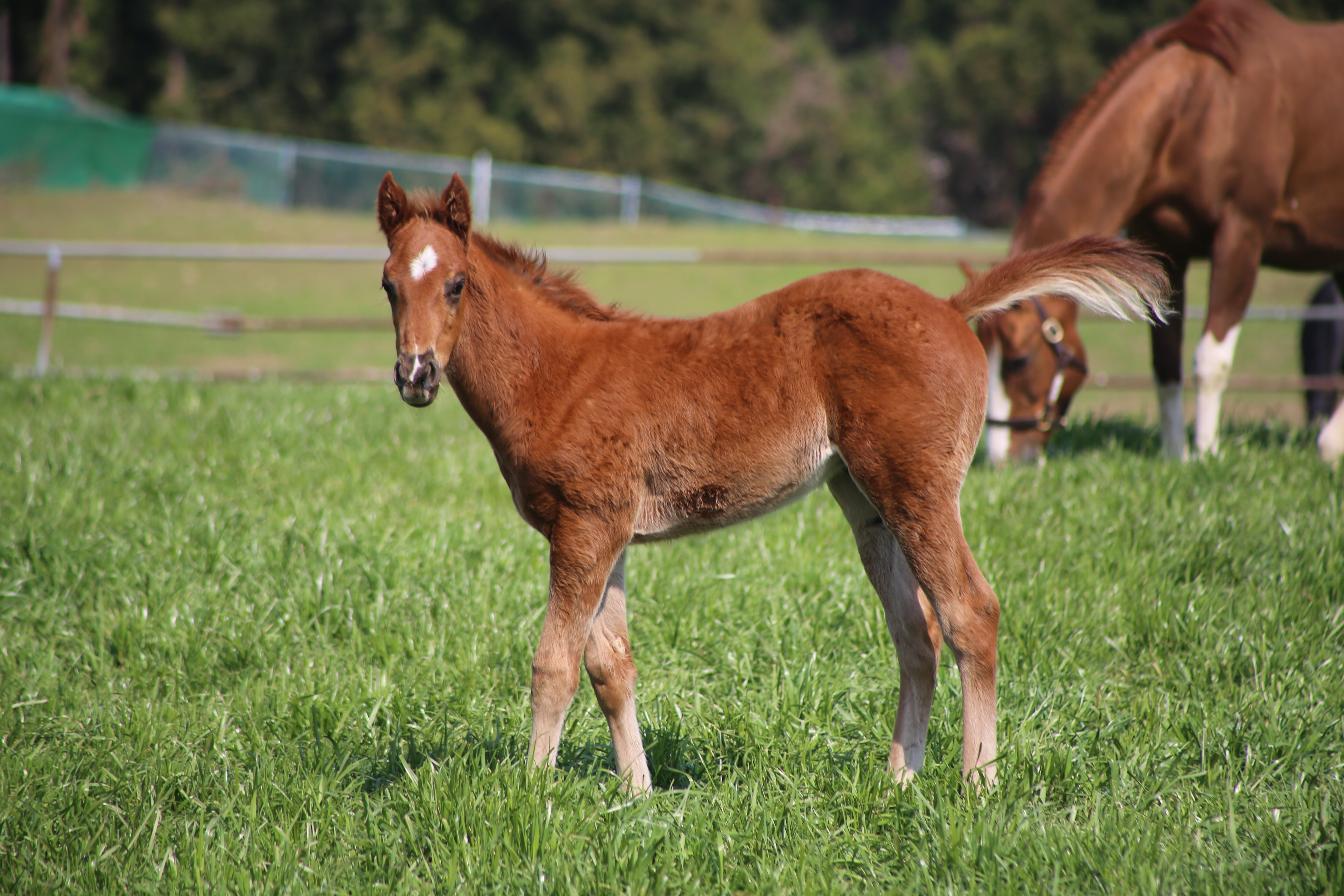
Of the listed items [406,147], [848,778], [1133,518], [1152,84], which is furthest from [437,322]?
[406,147]

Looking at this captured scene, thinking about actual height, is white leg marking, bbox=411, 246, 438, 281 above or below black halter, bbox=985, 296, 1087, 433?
above

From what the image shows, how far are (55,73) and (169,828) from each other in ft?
142

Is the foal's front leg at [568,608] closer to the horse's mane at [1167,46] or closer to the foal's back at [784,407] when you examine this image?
the foal's back at [784,407]

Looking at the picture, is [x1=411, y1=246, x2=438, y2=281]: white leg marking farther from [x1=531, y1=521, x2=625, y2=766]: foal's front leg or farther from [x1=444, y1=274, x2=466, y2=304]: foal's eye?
[x1=531, y1=521, x2=625, y2=766]: foal's front leg

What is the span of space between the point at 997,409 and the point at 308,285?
1723cm

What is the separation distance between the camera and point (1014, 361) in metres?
5.62

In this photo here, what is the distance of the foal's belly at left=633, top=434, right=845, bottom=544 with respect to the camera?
9.04 feet

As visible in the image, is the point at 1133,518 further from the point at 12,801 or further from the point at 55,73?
the point at 55,73

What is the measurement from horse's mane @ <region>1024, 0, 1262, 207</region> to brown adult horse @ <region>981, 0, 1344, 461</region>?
10mm

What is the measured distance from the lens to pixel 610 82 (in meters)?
39.7

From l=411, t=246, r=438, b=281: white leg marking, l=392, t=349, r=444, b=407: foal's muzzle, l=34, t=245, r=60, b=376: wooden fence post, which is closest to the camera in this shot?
l=392, t=349, r=444, b=407: foal's muzzle

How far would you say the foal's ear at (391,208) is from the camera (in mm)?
2717

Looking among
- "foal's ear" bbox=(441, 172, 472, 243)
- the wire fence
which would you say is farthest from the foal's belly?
the wire fence

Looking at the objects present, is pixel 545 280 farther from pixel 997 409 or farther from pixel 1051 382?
pixel 1051 382
